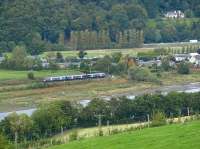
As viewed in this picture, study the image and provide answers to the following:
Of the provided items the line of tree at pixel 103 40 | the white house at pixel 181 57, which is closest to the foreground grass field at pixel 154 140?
the white house at pixel 181 57

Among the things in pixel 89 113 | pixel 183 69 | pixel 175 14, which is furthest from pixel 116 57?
pixel 89 113

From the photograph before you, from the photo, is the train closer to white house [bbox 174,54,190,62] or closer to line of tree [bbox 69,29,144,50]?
white house [bbox 174,54,190,62]

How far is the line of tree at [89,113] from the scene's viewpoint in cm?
2252

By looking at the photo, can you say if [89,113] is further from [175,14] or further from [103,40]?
[175,14]

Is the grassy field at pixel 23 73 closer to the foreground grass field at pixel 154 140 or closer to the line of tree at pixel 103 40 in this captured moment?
the line of tree at pixel 103 40

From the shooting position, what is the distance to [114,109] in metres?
25.8

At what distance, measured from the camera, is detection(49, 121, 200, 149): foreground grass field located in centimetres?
1355

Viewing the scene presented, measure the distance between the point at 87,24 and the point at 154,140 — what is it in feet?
159

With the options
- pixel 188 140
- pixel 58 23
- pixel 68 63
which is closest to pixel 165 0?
pixel 58 23

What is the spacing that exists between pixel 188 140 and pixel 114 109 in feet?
40.2

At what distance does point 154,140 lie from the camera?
47.2 ft

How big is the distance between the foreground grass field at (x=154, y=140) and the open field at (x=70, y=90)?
1752cm

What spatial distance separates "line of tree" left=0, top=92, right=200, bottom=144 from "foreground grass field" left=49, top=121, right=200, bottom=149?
20.0 ft

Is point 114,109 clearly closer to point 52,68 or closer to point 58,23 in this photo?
point 52,68
